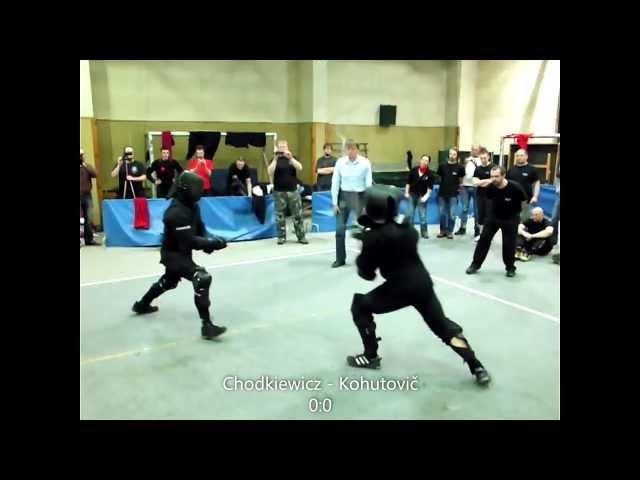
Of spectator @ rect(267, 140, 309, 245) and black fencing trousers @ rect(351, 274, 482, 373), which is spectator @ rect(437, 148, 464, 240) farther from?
black fencing trousers @ rect(351, 274, 482, 373)

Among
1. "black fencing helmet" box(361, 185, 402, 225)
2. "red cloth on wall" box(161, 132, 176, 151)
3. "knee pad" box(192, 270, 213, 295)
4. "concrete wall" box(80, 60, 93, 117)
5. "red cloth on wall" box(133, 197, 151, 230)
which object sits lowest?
"knee pad" box(192, 270, 213, 295)

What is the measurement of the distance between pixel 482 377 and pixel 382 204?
1.62m

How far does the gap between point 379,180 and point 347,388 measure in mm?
11024

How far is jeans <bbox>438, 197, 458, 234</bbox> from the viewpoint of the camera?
33.1ft

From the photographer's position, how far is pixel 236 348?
482 centimetres

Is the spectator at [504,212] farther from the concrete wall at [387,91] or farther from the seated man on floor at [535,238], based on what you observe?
the concrete wall at [387,91]

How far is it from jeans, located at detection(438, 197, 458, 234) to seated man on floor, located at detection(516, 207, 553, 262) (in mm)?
1783

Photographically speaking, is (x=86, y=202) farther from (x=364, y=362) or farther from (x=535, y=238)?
(x=535, y=238)

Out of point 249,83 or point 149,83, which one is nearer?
point 149,83

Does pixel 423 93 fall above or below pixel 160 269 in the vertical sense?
above

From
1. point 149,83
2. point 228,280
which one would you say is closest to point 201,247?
point 228,280

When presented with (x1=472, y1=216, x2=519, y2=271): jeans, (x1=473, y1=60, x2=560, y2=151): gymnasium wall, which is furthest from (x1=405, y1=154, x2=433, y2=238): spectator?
(x1=473, y1=60, x2=560, y2=151): gymnasium wall

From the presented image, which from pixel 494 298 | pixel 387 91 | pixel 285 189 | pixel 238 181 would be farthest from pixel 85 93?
pixel 494 298

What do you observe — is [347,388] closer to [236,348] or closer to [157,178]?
[236,348]
